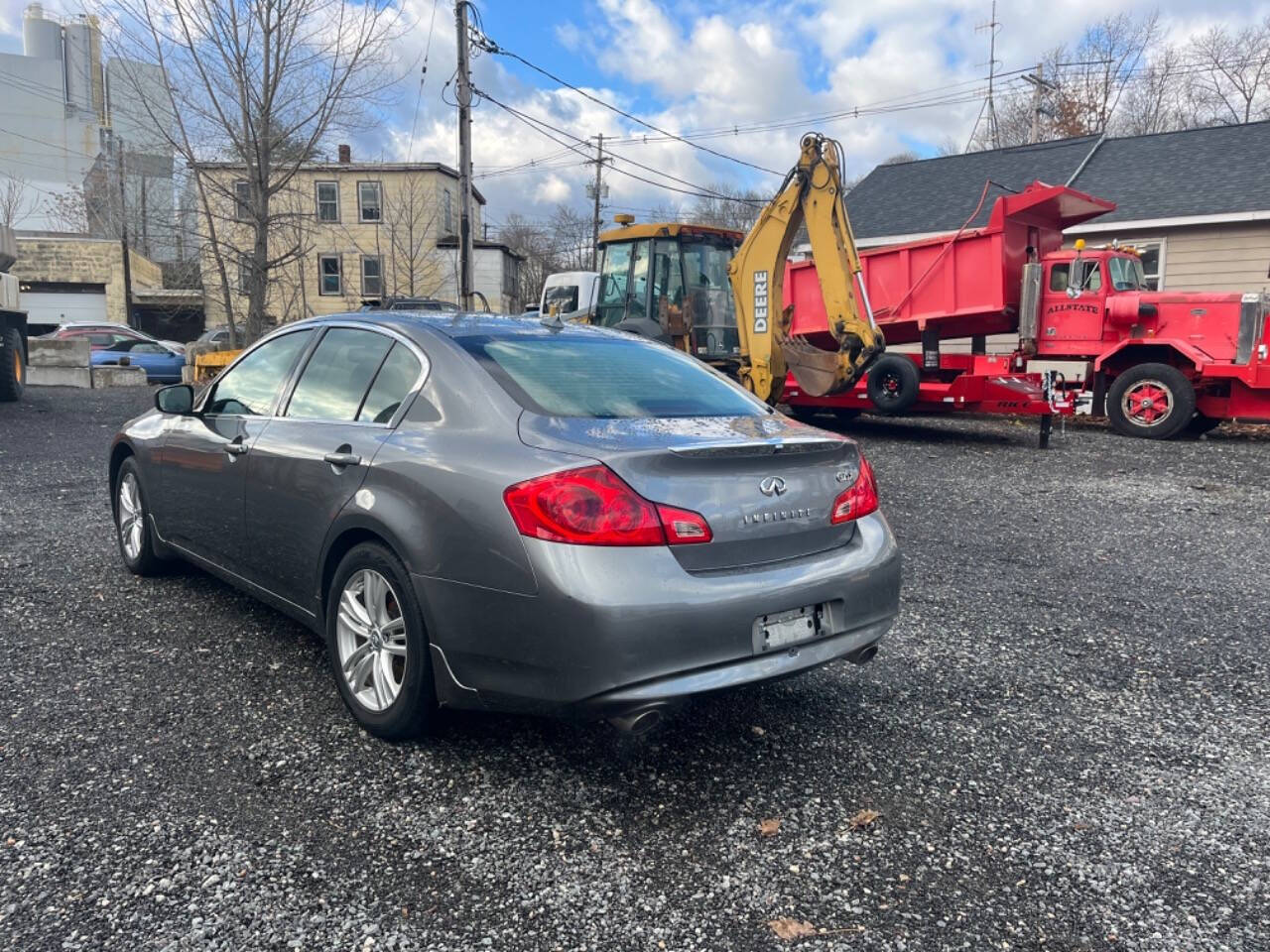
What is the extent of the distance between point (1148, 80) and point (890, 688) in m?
43.9

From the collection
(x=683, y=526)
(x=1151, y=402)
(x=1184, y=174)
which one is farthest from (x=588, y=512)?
(x=1184, y=174)

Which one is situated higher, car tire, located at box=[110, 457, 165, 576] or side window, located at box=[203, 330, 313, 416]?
side window, located at box=[203, 330, 313, 416]

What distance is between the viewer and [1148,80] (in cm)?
3894

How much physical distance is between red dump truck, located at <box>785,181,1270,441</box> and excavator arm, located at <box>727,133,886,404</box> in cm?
71

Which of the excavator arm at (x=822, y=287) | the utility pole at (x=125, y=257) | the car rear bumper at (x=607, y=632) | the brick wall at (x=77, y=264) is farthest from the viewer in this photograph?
the brick wall at (x=77, y=264)

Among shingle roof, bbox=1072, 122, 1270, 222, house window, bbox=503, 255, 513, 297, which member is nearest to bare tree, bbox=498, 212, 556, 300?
house window, bbox=503, 255, 513, 297

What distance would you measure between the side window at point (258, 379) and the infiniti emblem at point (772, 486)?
7.59ft

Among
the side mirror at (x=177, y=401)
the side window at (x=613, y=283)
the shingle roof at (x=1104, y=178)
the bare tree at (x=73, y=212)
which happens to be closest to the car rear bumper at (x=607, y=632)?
the side mirror at (x=177, y=401)

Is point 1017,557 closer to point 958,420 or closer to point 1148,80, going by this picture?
point 958,420

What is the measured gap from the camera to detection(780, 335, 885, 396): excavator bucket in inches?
464

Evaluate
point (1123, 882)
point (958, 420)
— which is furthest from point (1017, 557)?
point (958, 420)

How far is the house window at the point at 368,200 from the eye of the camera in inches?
1485

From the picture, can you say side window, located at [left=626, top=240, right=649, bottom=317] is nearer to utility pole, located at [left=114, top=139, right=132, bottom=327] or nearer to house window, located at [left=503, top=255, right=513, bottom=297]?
house window, located at [left=503, top=255, right=513, bottom=297]

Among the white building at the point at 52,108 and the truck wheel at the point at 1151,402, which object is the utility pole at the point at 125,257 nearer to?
the white building at the point at 52,108
